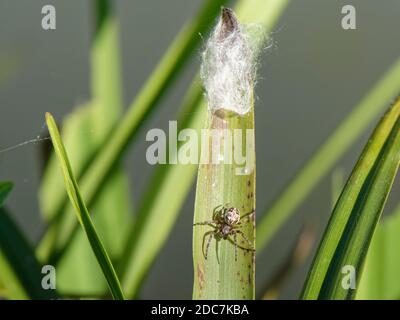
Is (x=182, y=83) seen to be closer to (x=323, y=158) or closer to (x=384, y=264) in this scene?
(x=323, y=158)

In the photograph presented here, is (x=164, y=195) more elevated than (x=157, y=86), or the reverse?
(x=157, y=86)

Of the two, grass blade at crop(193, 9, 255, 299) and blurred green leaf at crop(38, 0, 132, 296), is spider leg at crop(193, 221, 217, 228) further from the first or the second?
blurred green leaf at crop(38, 0, 132, 296)

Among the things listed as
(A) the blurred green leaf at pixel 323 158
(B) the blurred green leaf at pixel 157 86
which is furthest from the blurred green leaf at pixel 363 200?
(A) the blurred green leaf at pixel 323 158

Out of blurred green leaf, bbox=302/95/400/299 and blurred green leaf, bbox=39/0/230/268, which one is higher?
blurred green leaf, bbox=39/0/230/268

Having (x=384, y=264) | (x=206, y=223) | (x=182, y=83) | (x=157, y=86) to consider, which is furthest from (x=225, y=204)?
(x=182, y=83)

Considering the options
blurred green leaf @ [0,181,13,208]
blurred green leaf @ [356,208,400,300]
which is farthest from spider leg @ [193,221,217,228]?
blurred green leaf @ [356,208,400,300]

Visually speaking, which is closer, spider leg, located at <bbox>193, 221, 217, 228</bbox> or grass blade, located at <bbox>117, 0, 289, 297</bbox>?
spider leg, located at <bbox>193, 221, 217, 228</bbox>
